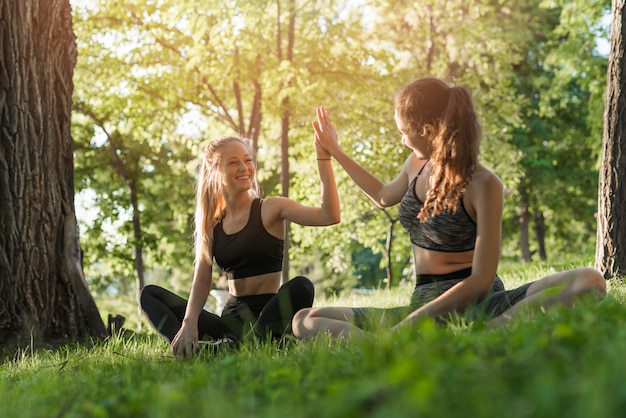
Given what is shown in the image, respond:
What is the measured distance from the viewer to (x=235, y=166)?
5691 mm

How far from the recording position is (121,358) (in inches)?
204

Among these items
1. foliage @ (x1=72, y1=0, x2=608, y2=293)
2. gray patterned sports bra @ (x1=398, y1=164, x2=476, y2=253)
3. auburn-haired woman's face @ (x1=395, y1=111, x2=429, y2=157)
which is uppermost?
foliage @ (x1=72, y1=0, x2=608, y2=293)

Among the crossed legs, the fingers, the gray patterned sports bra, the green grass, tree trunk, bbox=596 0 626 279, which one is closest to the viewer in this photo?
the green grass

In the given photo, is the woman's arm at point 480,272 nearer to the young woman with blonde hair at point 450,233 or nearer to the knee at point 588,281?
the young woman with blonde hair at point 450,233

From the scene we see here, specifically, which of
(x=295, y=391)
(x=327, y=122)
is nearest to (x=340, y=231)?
(x=327, y=122)

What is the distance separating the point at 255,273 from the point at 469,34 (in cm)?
1441

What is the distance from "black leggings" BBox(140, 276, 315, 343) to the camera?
5.11 m

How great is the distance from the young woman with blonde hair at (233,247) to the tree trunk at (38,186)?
1836mm

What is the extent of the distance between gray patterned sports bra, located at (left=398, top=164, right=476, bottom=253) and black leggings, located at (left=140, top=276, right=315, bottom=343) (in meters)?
0.97

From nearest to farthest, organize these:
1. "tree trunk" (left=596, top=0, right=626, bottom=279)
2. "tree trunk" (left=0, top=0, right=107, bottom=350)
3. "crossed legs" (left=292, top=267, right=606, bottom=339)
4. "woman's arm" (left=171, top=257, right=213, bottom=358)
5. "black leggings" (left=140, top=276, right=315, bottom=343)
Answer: "crossed legs" (left=292, top=267, right=606, bottom=339) → "woman's arm" (left=171, top=257, right=213, bottom=358) → "black leggings" (left=140, top=276, right=315, bottom=343) → "tree trunk" (left=0, top=0, right=107, bottom=350) → "tree trunk" (left=596, top=0, right=626, bottom=279)

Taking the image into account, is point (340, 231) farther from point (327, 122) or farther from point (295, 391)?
point (295, 391)

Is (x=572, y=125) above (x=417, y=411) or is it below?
above

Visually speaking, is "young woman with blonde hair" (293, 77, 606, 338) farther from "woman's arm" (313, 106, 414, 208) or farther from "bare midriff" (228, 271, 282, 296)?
"bare midriff" (228, 271, 282, 296)

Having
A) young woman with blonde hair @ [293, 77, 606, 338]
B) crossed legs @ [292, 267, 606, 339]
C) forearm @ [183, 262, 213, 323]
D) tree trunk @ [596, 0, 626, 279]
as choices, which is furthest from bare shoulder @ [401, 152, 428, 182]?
tree trunk @ [596, 0, 626, 279]
